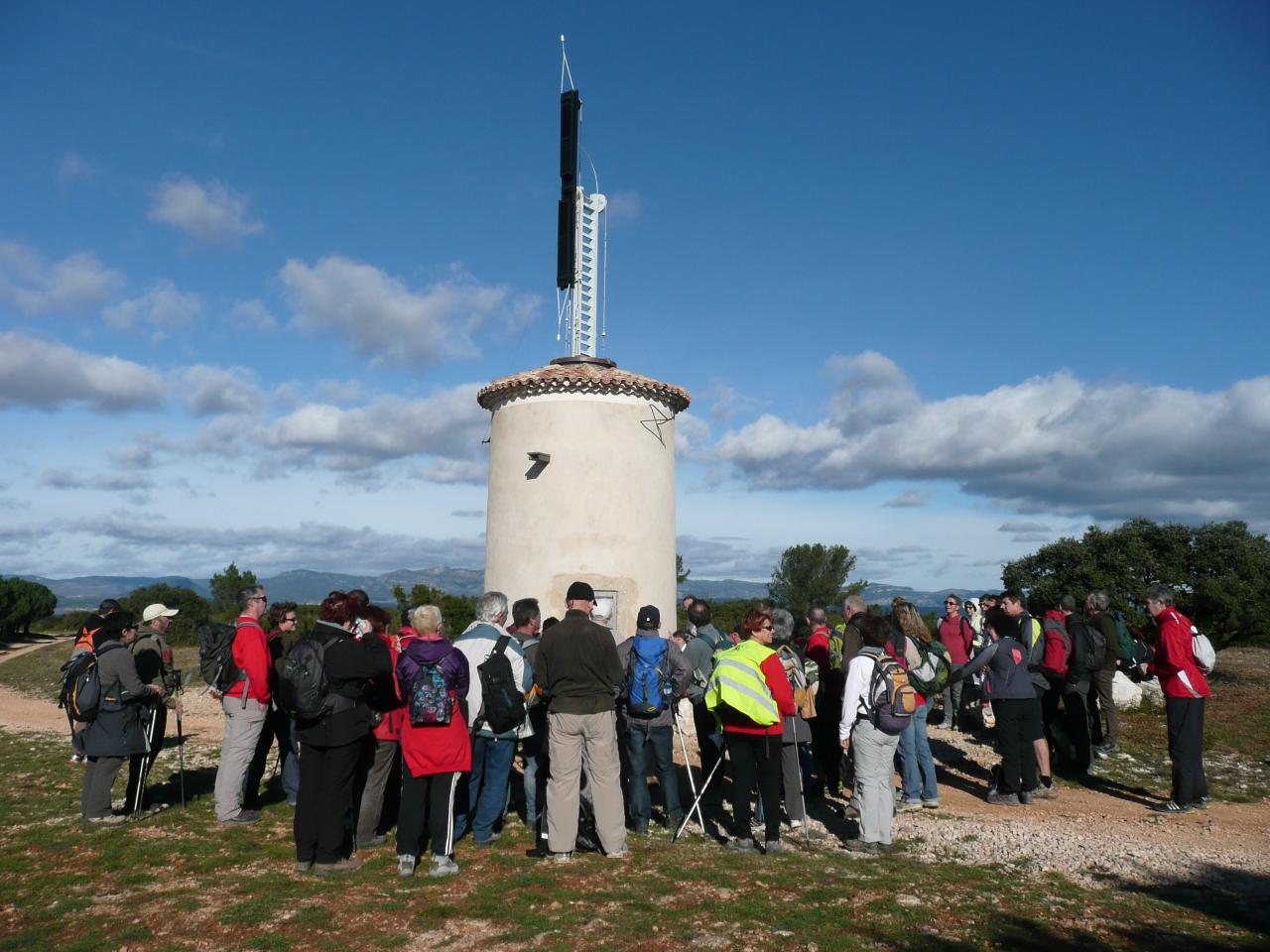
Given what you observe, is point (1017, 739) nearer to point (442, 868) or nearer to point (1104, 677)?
point (1104, 677)

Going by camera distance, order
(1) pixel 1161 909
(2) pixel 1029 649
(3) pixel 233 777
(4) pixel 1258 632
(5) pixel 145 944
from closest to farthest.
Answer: (5) pixel 145 944 < (1) pixel 1161 909 < (3) pixel 233 777 < (2) pixel 1029 649 < (4) pixel 1258 632

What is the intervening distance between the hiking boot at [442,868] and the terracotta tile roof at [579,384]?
28.4 feet

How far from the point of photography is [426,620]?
6.00 metres

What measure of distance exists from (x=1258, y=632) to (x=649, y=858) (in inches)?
1047

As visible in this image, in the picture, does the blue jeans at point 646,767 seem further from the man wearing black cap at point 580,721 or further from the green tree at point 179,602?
the green tree at point 179,602

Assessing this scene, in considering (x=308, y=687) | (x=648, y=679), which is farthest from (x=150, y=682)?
(x=648, y=679)

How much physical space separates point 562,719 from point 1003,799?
195 inches

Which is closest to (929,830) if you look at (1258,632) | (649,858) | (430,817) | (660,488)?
(649,858)

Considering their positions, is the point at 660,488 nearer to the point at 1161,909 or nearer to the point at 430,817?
the point at 430,817

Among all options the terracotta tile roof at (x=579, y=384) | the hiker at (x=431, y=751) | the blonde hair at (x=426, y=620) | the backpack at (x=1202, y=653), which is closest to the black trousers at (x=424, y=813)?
the hiker at (x=431, y=751)

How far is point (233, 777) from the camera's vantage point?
7094 mm

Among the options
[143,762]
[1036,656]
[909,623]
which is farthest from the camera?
[1036,656]

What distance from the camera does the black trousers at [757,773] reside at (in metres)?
6.29

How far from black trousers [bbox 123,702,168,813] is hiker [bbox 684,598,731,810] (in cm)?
488
